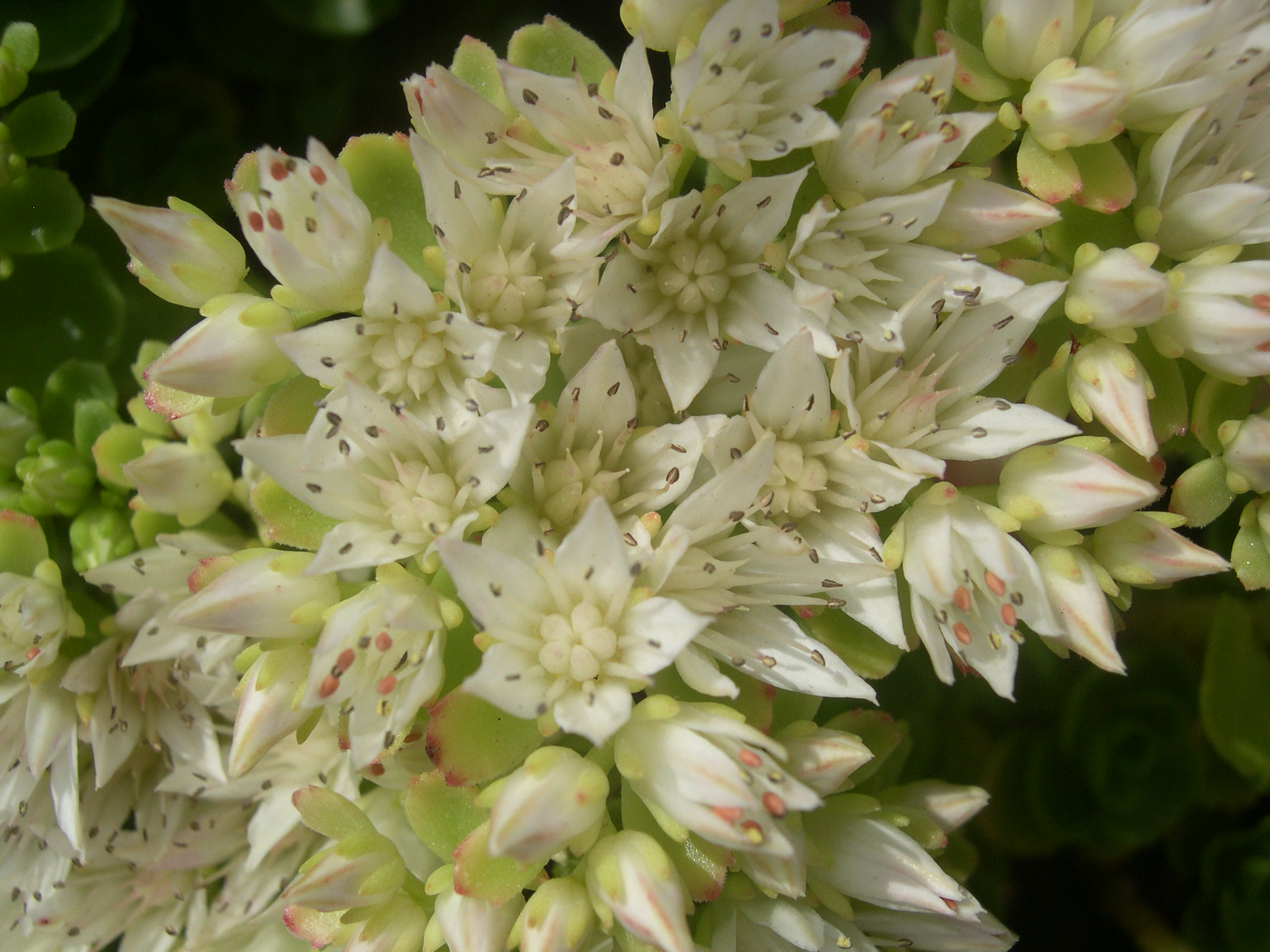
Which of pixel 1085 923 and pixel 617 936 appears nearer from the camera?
pixel 617 936

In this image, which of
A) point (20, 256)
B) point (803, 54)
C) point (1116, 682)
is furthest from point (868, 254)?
point (20, 256)

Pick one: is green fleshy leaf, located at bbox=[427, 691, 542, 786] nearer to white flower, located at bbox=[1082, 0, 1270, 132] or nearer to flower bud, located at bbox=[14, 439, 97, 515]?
flower bud, located at bbox=[14, 439, 97, 515]

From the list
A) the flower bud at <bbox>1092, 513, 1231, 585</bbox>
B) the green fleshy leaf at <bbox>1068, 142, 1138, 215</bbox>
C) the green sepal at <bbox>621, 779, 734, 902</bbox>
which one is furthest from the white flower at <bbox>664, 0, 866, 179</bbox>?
the green sepal at <bbox>621, 779, 734, 902</bbox>

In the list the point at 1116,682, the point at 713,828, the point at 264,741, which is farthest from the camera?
the point at 1116,682

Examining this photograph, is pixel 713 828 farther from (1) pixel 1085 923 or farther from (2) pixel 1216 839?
(1) pixel 1085 923

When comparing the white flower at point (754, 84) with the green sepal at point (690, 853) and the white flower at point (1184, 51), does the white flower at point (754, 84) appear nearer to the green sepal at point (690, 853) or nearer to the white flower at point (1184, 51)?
the white flower at point (1184, 51)

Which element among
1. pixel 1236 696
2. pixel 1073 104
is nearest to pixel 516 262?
pixel 1073 104
